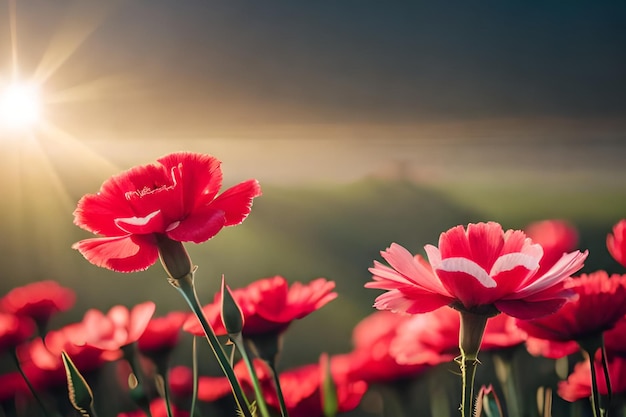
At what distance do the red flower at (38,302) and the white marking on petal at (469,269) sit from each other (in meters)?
0.28

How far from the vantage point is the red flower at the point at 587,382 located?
0.98 feet

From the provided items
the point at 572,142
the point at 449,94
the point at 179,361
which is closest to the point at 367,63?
the point at 449,94

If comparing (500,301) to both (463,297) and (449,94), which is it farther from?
(449,94)

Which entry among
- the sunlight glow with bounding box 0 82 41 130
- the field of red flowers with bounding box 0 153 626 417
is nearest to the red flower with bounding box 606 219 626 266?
the field of red flowers with bounding box 0 153 626 417

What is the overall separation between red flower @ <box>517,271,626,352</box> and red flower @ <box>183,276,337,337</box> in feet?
0.30

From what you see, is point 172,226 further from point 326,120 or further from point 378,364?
point 326,120

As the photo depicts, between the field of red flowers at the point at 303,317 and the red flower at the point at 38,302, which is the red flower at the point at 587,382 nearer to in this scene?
the field of red flowers at the point at 303,317

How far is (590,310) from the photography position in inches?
10.1

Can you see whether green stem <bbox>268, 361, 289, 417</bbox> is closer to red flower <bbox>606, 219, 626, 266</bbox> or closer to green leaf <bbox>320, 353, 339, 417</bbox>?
green leaf <bbox>320, 353, 339, 417</bbox>

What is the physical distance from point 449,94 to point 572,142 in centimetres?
11

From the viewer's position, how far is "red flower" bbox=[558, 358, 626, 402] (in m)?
0.30

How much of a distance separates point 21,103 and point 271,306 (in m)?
0.34

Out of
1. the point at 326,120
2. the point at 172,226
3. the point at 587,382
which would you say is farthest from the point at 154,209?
the point at 326,120

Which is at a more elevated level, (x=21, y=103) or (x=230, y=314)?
(x=21, y=103)
